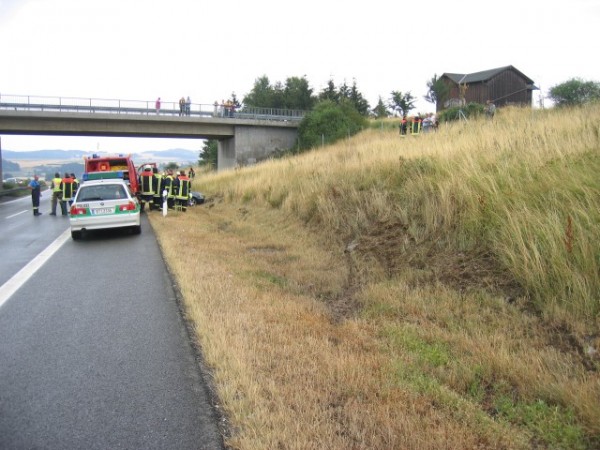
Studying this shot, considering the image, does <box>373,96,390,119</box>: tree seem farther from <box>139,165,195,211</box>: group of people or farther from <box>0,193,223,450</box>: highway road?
<box>0,193,223,450</box>: highway road

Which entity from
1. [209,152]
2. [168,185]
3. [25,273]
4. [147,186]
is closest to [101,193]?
[25,273]

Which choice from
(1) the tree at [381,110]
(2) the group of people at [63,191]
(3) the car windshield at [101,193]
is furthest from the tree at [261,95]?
(3) the car windshield at [101,193]

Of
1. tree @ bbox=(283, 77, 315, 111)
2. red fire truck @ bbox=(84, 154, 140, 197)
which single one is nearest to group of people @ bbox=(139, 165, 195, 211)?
red fire truck @ bbox=(84, 154, 140, 197)

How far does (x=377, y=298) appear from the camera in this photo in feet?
20.4

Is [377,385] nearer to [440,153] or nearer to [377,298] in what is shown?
[377,298]

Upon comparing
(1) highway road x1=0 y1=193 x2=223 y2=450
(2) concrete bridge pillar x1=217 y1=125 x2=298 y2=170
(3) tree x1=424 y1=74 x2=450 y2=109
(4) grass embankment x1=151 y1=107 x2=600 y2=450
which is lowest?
(1) highway road x1=0 y1=193 x2=223 y2=450

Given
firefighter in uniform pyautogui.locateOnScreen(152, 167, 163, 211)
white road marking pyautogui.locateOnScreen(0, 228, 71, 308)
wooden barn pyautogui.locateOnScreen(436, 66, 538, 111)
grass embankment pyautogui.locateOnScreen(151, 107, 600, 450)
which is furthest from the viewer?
wooden barn pyautogui.locateOnScreen(436, 66, 538, 111)

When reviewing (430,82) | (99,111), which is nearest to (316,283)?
(99,111)

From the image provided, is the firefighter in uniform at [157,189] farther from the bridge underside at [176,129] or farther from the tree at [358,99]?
the tree at [358,99]

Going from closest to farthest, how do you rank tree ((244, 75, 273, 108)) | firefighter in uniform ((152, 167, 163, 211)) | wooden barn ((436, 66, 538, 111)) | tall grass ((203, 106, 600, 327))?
tall grass ((203, 106, 600, 327)), firefighter in uniform ((152, 167, 163, 211)), wooden barn ((436, 66, 538, 111)), tree ((244, 75, 273, 108))

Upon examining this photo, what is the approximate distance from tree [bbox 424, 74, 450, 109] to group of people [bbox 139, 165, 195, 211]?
3786cm

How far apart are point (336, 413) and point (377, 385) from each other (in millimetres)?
527

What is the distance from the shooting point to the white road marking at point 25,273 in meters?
7.30

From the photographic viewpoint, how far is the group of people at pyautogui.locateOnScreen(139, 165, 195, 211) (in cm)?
1941
